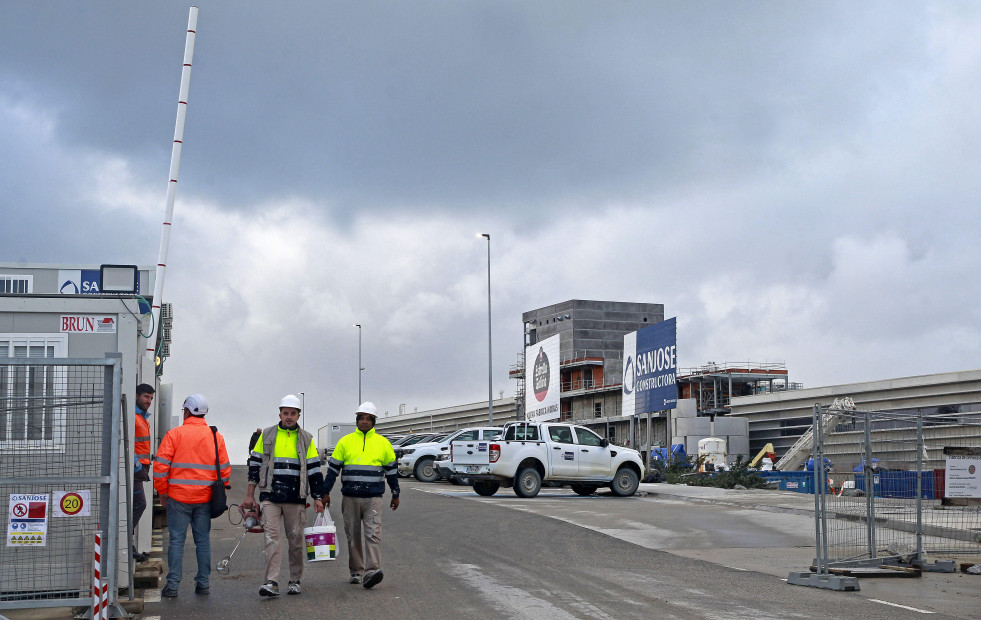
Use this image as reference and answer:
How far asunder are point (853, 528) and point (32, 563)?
9362mm

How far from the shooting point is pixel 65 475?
28.3ft

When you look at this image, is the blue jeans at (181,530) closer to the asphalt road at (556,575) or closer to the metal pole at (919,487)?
the asphalt road at (556,575)

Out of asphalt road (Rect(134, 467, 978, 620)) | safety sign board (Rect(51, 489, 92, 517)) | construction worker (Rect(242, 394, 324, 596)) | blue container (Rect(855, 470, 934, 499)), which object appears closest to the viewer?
safety sign board (Rect(51, 489, 92, 517))

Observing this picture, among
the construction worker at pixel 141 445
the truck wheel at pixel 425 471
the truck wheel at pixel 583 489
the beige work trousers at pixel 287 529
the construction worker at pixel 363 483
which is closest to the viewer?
the beige work trousers at pixel 287 529

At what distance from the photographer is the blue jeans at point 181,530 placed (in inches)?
387

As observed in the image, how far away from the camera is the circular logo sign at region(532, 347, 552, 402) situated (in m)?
59.8

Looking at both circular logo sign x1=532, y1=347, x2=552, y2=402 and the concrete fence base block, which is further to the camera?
circular logo sign x1=532, y1=347, x2=552, y2=402

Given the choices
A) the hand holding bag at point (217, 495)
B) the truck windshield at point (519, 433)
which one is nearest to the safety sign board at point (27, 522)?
the hand holding bag at point (217, 495)

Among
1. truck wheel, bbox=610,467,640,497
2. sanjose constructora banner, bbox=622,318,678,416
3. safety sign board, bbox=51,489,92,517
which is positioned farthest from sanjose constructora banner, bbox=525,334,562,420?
safety sign board, bbox=51,489,92,517

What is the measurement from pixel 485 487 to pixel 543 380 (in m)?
32.8

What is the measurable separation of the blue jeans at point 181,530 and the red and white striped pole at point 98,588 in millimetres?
1480

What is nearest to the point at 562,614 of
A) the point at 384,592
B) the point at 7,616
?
the point at 384,592

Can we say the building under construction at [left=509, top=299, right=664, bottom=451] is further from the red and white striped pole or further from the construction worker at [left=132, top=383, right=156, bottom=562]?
the red and white striped pole

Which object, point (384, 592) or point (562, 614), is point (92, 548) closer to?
point (384, 592)
